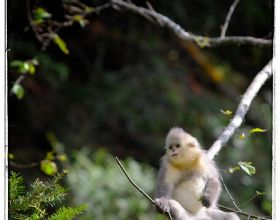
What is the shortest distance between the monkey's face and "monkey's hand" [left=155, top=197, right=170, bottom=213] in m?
0.31

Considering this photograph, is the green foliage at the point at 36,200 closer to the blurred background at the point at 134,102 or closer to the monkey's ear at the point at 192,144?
→ the monkey's ear at the point at 192,144

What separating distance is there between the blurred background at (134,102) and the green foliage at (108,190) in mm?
11

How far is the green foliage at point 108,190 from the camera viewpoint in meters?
6.01

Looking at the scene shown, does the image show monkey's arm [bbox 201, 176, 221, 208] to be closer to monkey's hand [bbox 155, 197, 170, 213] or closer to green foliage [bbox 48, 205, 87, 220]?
monkey's hand [bbox 155, 197, 170, 213]

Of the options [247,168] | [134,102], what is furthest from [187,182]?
[134,102]

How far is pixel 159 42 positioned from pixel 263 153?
1.80m

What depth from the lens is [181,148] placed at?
121 inches

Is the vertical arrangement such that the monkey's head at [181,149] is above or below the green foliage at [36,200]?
below

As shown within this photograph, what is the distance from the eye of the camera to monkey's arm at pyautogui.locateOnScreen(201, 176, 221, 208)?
110 inches

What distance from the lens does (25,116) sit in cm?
611

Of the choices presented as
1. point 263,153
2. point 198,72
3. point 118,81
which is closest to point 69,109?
point 118,81
